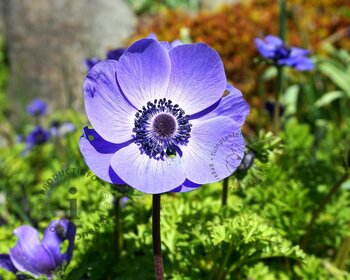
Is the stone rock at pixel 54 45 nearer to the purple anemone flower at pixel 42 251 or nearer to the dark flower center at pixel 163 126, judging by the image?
the purple anemone flower at pixel 42 251

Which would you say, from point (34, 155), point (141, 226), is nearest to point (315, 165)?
point (141, 226)

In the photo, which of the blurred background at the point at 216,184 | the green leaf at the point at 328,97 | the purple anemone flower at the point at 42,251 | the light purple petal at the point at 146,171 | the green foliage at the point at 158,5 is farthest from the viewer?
the green foliage at the point at 158,5

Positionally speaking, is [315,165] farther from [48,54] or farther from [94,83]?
[48,54]

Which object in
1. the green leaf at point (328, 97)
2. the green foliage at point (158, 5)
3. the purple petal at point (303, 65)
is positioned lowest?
the purple petal at point (303, 65)

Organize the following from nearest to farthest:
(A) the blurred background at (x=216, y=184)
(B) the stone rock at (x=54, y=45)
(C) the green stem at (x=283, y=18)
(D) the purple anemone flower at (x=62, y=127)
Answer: (A) the blurred background at (x=216, y=184)
(C) the green stem at (x=283, y=18)
(D) the purple anemone flower at (x=62, y=127)
(B) the stone rock at (x=54, y=45)

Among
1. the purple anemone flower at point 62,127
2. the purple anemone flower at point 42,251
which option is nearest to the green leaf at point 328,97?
the purple anemone flower at point 62,127

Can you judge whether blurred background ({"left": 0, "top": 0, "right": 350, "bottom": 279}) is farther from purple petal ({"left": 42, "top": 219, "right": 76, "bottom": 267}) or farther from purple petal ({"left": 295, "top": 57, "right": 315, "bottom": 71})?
purple petal ({"left": 295, "top": 57, "right": 315, "bottom": 71})
